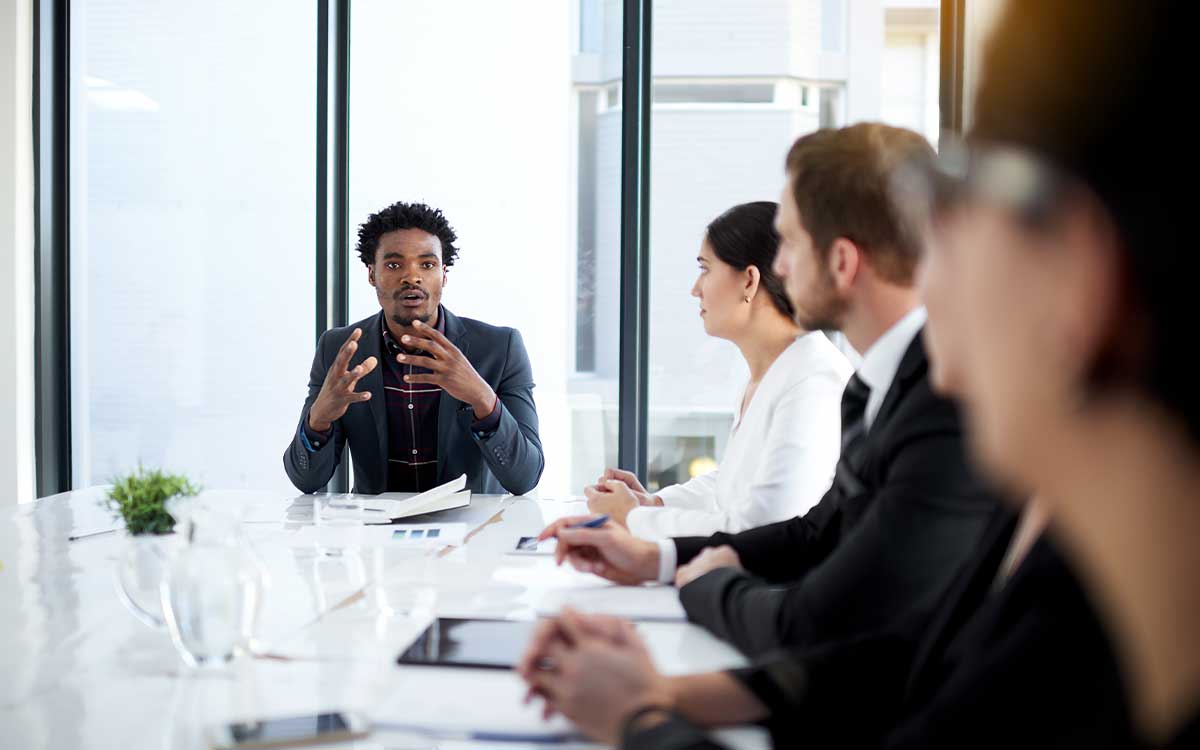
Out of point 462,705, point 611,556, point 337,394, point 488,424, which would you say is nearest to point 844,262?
A: point 611,556

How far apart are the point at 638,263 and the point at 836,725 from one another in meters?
3.15

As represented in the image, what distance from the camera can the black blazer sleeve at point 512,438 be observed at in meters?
3.06

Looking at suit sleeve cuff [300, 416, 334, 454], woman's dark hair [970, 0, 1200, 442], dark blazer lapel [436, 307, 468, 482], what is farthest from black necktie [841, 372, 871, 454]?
suit sleeve cuff [300, 416, 334, 454]

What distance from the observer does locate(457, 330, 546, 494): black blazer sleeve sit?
306 centimetres

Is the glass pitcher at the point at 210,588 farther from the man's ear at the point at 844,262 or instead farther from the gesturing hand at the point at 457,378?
the gesturing hand at the point at 457,378

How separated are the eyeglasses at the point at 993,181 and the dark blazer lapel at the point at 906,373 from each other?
2.47 feet

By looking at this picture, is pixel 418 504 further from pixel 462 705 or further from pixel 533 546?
pixel 462 705

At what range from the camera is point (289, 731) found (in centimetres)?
108

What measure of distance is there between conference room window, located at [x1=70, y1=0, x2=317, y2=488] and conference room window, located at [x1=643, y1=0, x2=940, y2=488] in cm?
157

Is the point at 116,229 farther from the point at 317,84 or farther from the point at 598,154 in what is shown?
the point at 598,154

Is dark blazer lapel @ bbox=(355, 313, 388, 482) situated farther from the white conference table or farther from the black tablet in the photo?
the black tablet

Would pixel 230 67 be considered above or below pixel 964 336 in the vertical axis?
above

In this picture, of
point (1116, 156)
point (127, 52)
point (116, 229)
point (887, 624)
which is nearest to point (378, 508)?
point (887, 624)

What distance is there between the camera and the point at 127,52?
15.0ft
